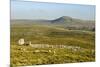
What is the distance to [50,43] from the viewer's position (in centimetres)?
270

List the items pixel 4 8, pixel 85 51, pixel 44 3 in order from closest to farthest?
pixel 4 8 → pixel 44 3 → pixel 85 51

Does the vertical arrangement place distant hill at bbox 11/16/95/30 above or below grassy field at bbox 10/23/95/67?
above

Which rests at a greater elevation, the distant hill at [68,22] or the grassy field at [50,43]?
the distant hill at [68,22]

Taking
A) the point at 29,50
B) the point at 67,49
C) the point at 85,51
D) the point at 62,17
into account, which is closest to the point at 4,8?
the point at 29,50

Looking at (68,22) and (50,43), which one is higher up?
(68,22)

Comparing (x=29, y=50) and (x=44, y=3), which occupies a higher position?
(x=44, y=3)

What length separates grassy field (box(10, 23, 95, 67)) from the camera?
254cm

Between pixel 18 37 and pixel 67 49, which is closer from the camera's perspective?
pixel 18 37

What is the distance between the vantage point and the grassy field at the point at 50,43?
8.35 feet

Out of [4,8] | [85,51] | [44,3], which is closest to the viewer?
[4,8]

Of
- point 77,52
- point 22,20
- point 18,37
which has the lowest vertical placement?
point 77,52

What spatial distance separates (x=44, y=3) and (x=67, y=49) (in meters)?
0.69

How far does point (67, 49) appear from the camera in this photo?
9.11ft
